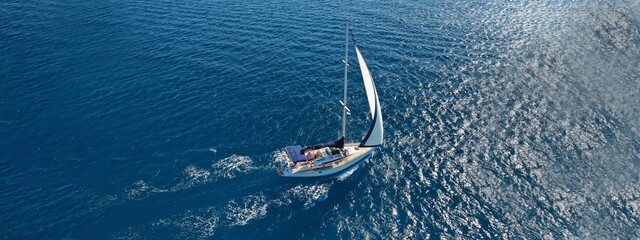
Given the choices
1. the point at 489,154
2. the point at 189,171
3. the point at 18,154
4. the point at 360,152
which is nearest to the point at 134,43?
the point at 18,154

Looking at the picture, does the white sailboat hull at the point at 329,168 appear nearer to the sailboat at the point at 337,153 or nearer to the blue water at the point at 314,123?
the sailboat at the point at 337,153

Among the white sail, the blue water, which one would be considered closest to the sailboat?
the white sail

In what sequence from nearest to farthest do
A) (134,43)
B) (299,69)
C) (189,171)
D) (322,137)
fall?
(189,171)
(322,137)
(299,69)
(134,43)

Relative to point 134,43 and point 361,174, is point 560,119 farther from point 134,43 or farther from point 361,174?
point 134,43

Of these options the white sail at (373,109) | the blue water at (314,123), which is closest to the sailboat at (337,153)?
the white sail at (373,109)

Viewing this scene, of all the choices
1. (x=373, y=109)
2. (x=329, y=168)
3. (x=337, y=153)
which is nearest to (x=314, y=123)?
(x=337, y=153)

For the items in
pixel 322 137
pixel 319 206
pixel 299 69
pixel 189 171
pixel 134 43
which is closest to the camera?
pixel 319 206

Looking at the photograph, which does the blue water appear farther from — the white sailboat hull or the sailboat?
the sailboat

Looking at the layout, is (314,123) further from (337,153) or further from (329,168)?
(329,168)
